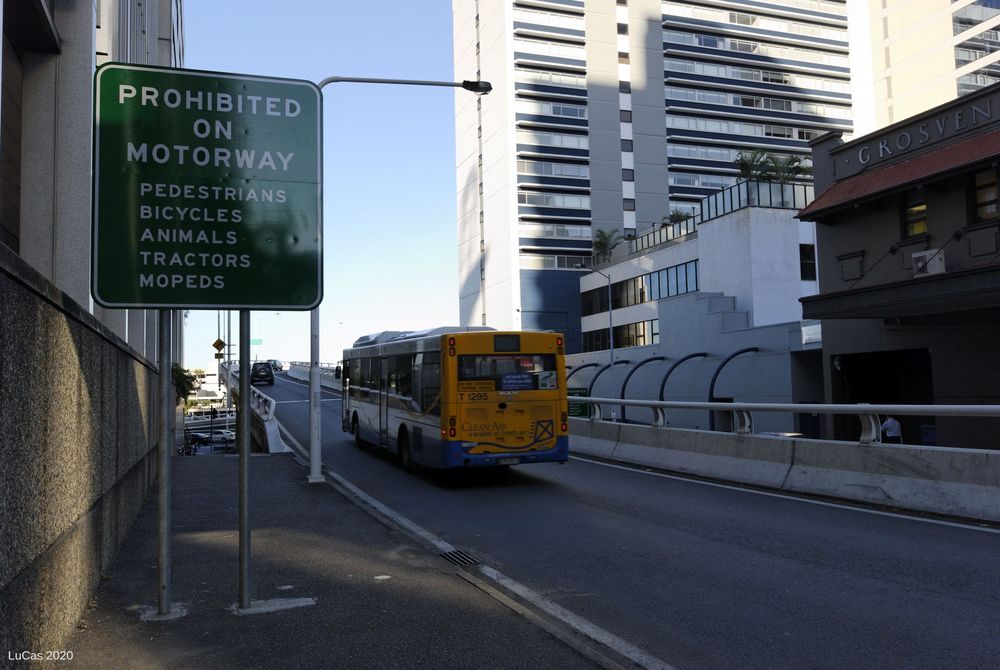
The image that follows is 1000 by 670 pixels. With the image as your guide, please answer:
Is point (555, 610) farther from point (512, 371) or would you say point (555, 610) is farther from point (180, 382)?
point (180, 382)

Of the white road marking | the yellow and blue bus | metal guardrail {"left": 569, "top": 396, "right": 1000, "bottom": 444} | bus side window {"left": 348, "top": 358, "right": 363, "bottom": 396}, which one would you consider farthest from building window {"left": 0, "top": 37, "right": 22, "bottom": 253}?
bus side window {"left": 348, "top": 358, "right": 363, "bottom": 396}

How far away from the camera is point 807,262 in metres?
59.1

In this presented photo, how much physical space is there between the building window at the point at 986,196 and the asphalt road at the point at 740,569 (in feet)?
47.7

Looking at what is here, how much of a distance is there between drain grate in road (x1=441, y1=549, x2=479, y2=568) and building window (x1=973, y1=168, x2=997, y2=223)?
20065 mm

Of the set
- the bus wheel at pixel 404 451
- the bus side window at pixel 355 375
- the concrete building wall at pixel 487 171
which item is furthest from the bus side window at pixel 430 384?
the concrete building wall at pixel 487 171

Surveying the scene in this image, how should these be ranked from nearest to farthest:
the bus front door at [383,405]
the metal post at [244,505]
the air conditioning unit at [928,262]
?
the metal post at [244,505] < the bus front door at [383,405] < the air conditioning unit at [928,262]

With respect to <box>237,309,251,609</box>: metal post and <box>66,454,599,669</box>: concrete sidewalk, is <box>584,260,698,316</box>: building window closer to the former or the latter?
<box>66,454,599,669</box>: concrete sidewalk

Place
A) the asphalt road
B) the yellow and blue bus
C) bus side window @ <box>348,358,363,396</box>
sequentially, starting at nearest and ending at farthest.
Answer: the asphalt road, the yellow and blue bus, bus side window @ <box>348,358,363,396</box>

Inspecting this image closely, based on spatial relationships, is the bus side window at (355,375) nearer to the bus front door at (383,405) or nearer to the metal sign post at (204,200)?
the bus front door at (383,405)

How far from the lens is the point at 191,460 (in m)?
18.9

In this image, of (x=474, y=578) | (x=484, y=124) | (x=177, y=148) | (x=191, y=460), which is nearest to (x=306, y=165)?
(x=177, y=148)

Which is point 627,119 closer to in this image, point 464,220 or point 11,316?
point 464,220

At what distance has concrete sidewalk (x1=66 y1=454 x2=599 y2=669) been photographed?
16.8 feet

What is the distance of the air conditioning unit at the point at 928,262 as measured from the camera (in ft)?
76.9
